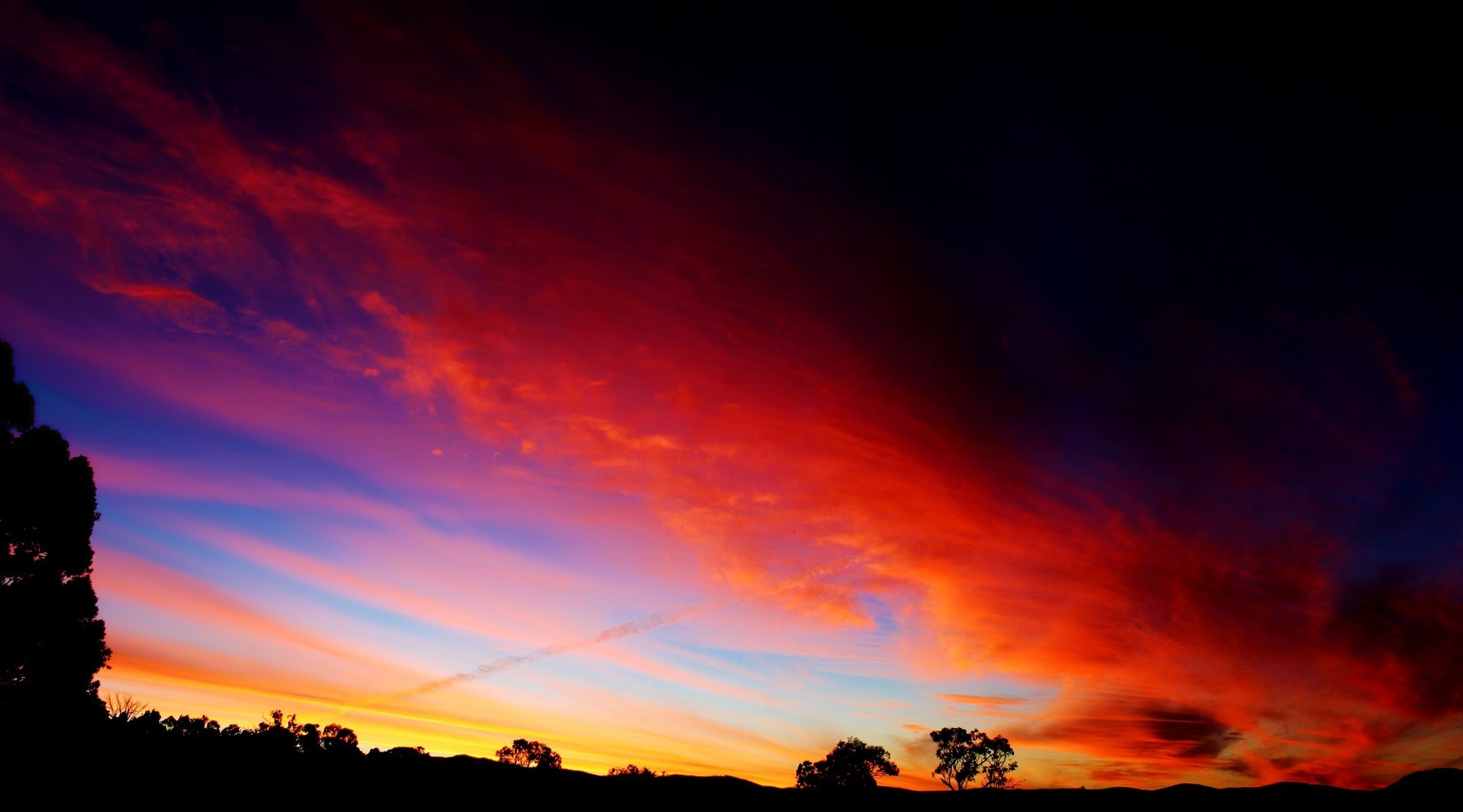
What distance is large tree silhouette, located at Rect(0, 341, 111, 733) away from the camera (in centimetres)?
2027

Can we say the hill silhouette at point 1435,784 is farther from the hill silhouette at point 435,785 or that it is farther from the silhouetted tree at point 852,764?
the silhouetted tree at point 852,764

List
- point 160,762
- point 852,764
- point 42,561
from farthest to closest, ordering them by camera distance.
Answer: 1. point 852,764
2. point 42,561
3. point 160,762

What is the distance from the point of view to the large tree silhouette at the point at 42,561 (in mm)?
20266

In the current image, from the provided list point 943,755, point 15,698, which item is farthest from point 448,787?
point 943,755

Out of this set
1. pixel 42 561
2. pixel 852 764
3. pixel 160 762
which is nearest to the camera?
pixel 160 762

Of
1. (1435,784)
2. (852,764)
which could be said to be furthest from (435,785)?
(852,764)

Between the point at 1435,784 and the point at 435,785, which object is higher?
the point at 1435,784

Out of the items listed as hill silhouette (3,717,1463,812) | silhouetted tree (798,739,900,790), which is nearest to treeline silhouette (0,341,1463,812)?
hill silhouette (3,717,1463,812)

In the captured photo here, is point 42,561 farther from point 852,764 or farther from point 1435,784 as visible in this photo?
point 852,764

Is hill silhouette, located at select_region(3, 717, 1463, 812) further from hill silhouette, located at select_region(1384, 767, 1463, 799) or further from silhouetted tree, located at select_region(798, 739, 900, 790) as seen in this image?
silhouetted tree, located at select_region(798, 739, 900, 790)

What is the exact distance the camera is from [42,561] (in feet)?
69.3

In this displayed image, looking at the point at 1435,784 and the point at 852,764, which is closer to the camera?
the point at 1435,784

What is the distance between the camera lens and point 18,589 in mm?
20562

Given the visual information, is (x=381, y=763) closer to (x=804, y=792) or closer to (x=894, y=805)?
(x=804, y=792)
